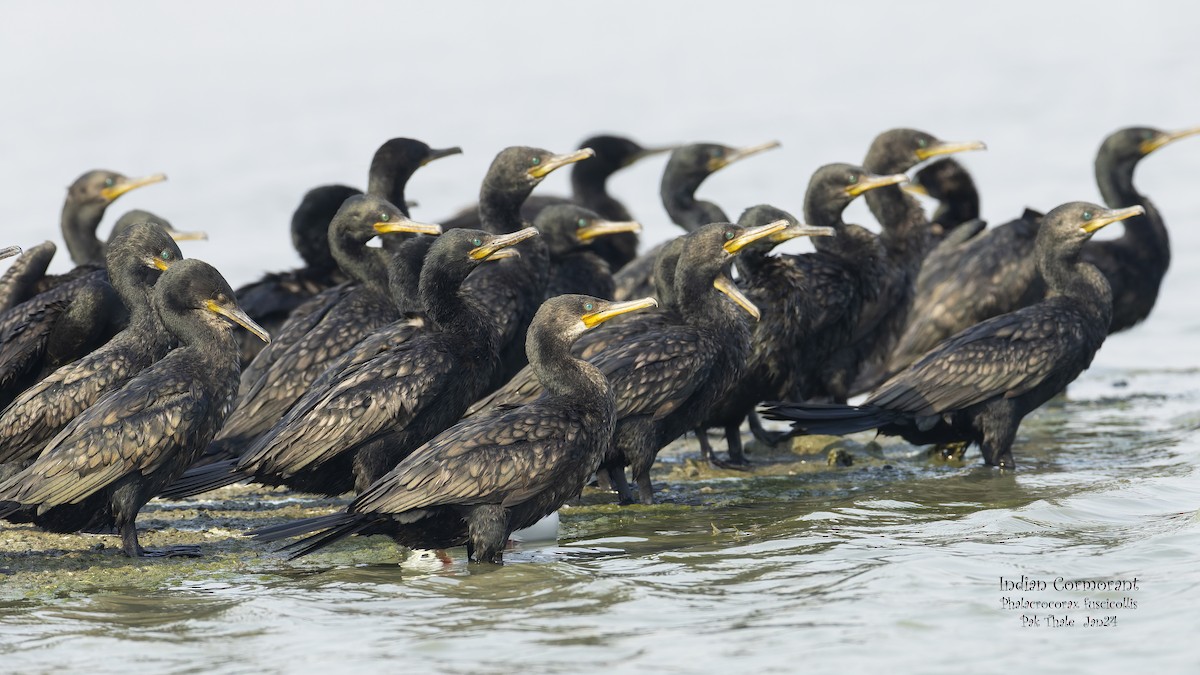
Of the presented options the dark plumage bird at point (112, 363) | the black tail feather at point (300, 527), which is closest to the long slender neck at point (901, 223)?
the dark plumage bird at point (112, 363)

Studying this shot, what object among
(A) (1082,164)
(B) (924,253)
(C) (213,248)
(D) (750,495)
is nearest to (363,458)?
(D) (750,495)

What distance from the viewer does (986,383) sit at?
10445 millimetres

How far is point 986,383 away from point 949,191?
18.1ft

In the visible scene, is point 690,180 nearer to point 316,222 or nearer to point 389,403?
point 316,222

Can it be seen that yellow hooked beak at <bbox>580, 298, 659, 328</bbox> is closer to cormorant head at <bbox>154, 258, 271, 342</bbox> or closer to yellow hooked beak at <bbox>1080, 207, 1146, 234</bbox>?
cormorant head at <bbox>154, 258, 271, 342</bbox>

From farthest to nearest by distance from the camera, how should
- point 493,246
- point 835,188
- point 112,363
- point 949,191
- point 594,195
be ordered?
point 594,195 < point 949,191 < point 835,188 < point 493,246 < point 112,363

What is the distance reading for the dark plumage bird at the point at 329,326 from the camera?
10102mm

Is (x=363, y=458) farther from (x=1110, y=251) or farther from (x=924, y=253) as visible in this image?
(x=1110, y=251)

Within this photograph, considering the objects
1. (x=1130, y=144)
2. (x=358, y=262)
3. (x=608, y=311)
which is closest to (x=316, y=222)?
(x=358, y=262)

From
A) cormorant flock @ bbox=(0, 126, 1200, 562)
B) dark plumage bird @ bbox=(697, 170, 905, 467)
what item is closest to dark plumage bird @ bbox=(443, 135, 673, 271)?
cormorant flock @ bbox=(0, 126, 1200, 562)

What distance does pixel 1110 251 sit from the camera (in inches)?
552

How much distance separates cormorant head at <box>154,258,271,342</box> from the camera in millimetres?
8773

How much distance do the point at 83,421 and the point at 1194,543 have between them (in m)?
5.34

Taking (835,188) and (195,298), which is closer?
(195,298)
